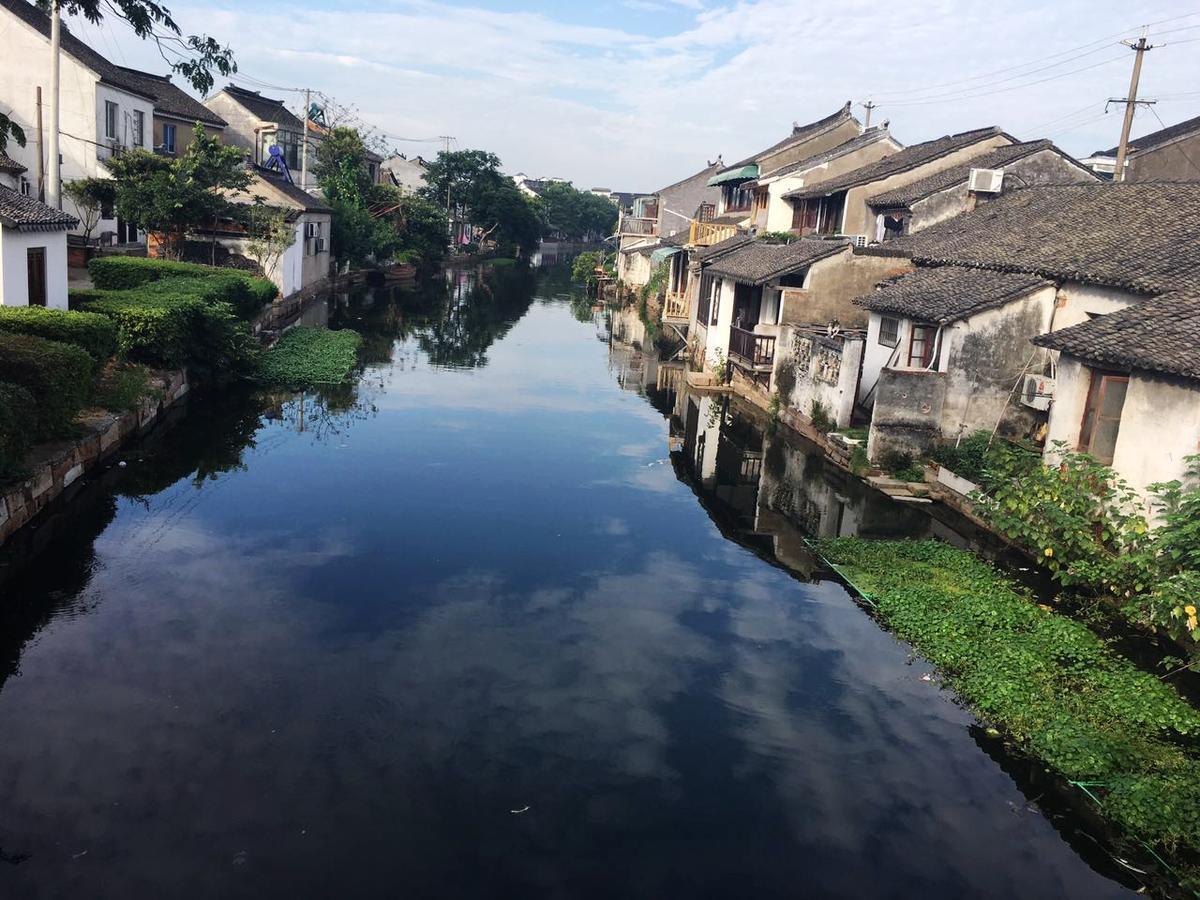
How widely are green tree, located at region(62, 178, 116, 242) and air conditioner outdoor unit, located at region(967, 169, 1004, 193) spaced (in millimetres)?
28823

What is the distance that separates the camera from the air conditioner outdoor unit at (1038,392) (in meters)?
18.5

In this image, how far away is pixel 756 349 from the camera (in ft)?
91.8

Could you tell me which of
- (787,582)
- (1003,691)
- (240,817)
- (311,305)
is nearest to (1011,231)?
(787,582)

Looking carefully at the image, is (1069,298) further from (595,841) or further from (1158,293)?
(595,841)

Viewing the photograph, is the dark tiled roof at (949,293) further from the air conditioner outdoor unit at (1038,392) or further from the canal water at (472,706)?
the canal water at (472,706)

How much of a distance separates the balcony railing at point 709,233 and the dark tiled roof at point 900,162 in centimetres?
422

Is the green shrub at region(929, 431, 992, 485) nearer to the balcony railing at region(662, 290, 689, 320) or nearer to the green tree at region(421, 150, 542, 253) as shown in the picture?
the balcony railing at region(662, 290, 689, 320)

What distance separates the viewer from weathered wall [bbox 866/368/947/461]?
61.7ft

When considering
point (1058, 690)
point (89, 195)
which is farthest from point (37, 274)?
point (1058, 690)

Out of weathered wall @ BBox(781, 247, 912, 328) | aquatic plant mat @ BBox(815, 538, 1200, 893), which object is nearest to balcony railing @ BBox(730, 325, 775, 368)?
weathered wall @ BBox(781, 247, 912, 328)

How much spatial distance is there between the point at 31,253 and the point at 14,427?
10292 mm

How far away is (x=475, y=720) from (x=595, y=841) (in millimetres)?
2078

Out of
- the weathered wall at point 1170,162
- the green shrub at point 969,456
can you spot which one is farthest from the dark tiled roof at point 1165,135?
the green shrub at point 969,456

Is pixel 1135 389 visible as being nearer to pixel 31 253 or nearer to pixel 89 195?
pixel 31 253
